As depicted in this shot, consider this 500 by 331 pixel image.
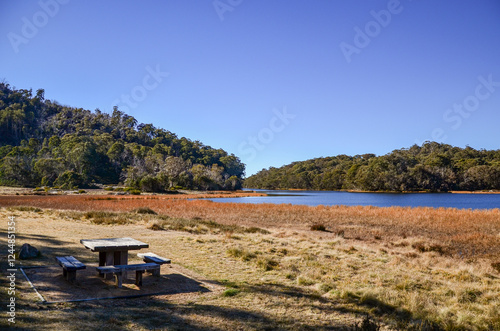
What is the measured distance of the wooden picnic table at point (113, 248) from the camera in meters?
8.02

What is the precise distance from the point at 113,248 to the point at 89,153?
324ft

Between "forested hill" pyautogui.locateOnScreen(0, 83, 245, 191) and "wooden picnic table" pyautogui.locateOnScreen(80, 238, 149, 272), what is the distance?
68930 millimetres

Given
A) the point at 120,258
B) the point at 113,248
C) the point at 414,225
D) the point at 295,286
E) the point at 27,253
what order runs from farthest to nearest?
the point at 414,225 < the point at 27,253 < the point at 120,258 < the point at 295,286 < the point at 113,248

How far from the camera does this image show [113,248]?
811cm

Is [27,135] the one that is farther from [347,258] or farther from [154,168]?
[347,258]

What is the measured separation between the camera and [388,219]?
92.0 feet

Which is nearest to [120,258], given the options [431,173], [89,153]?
[89,153]

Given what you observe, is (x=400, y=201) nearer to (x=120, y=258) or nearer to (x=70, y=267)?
(x=120, y=258)

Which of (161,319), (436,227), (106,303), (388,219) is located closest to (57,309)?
(106,303)

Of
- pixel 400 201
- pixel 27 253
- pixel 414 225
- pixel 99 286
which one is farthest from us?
pixel 400 201

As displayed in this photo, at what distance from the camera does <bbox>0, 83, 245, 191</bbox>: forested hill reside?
8131 cm

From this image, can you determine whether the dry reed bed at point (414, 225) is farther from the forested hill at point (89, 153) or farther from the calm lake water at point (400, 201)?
the forested hill at point (89, 153)

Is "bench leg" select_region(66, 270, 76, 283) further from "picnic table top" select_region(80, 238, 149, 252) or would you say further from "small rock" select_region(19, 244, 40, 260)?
"small rock" select_region(19, 244, 40, 260)

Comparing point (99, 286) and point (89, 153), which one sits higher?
point (89, 153)
